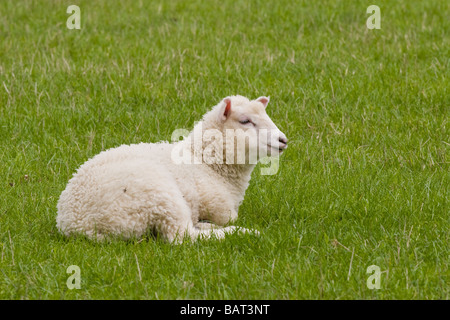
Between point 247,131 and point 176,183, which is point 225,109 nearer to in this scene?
point 247,131

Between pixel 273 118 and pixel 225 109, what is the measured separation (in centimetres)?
244

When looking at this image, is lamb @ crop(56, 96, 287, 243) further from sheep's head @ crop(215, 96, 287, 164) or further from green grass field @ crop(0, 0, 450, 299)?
green grass field @ crop(0, 0, 450, 299)

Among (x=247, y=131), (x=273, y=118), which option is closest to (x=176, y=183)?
(x=247, y=131)

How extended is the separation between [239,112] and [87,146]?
2.20 metres

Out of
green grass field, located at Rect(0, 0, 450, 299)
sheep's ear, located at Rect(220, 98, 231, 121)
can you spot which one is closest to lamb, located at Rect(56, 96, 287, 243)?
sheep's ear, located at Rect(220, 98, 231, 121)

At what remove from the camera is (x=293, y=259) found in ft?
15.7

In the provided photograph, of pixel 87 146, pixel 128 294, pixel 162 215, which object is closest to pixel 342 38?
pixel 87 146

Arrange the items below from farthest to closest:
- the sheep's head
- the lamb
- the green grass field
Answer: the sheep's head, the lamb, the green grass field

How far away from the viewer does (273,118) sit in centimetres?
787

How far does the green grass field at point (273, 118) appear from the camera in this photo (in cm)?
459

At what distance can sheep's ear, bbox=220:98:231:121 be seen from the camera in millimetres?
5461

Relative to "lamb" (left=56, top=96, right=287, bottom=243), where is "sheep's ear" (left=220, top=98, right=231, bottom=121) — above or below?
above

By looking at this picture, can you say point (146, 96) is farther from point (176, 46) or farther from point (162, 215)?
point (162, 215)

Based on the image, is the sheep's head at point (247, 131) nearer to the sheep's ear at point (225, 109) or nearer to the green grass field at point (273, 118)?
the sheep's ear at point (225, 109)
